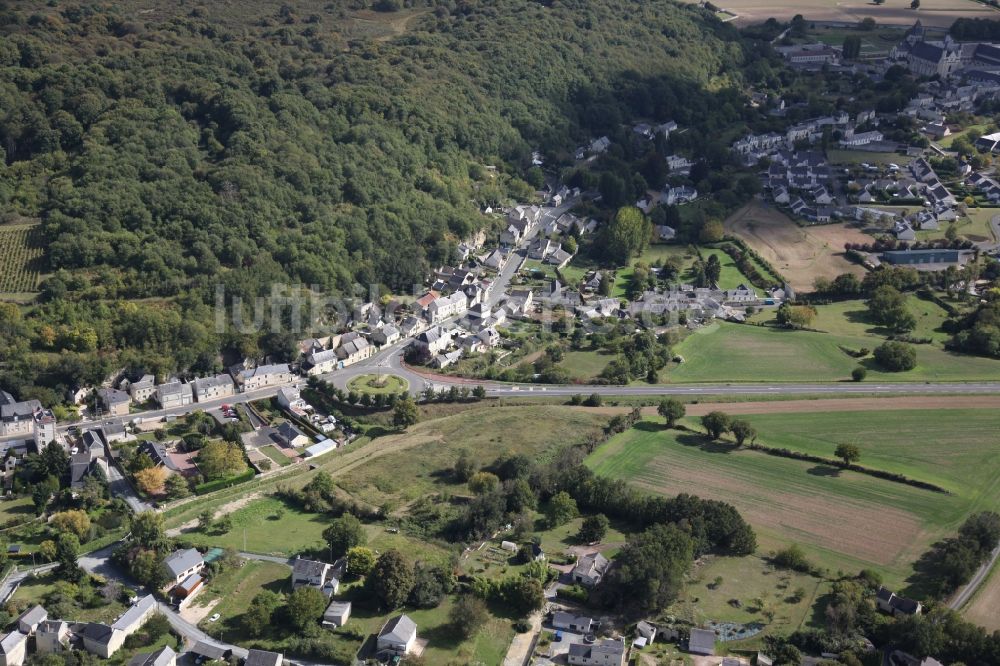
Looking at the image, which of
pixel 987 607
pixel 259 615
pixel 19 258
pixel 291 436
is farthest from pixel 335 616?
pixel 19 258

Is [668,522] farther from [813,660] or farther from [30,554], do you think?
[30,554]

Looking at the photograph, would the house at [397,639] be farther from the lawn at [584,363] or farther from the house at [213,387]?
the lawn at [584,363]

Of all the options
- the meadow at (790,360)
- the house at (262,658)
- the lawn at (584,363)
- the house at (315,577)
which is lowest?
the house at (262,658)

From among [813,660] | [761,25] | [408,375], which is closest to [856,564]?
[813,660]

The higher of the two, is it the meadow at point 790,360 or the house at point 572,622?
the meadow at point 790,360

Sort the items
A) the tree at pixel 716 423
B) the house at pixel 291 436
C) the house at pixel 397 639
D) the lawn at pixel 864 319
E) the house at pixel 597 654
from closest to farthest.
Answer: the house at pixel 597 654 → the house at pixel 397 639 → the tree at pixel 716 423 → the house at pixel 291 436 → the lawn at pixel 864 319

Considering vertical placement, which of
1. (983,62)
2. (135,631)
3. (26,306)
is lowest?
(135,631)

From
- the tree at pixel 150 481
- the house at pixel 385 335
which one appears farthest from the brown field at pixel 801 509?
the tree at pixel 150 481

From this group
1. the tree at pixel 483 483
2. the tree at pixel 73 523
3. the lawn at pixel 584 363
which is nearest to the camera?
the tree at pixel 73 523
